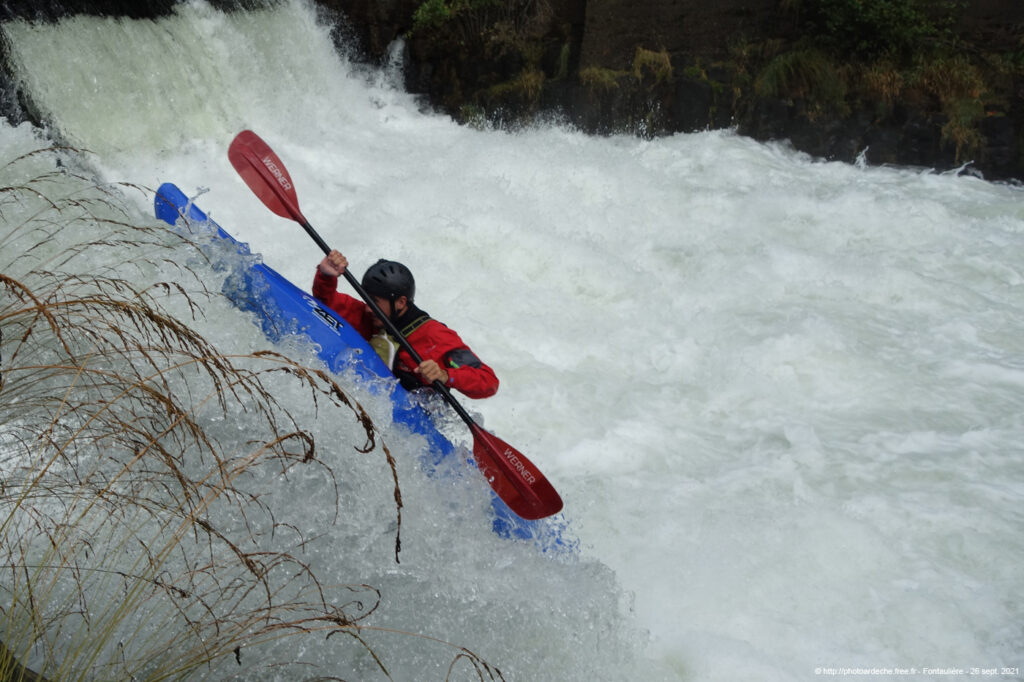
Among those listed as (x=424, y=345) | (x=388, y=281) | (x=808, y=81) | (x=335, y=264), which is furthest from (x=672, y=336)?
(x=808, y=81)

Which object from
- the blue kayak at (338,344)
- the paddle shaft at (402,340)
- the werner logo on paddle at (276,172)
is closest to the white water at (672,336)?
the blue kayak at (338,344)

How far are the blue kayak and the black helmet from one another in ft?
0.55

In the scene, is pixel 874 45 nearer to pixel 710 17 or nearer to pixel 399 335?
pixel 710 17

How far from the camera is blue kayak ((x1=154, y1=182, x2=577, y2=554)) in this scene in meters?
2.47

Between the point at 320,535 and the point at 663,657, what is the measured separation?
104cm

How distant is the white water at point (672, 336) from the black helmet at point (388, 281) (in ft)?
1.46

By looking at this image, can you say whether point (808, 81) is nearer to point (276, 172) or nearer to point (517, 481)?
point (276, 172)

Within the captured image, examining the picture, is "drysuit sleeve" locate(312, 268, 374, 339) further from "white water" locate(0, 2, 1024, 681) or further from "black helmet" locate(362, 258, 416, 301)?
"white water" locate(0, 2, 1024, 681)

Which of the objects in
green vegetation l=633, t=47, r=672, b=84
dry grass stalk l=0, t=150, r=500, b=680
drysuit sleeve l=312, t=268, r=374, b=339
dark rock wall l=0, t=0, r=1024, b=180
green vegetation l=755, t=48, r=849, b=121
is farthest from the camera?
green vegetation l=633, t=47, r=672, b=84

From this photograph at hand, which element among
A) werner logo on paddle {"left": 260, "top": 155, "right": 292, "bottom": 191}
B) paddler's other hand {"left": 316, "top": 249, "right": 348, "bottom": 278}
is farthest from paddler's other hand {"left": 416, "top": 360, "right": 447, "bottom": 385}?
werner logo on paddle {"left": 260, "top": 155, "right": 292, "bottom": 191}

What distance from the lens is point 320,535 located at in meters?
2.08

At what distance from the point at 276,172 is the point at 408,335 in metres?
0.93

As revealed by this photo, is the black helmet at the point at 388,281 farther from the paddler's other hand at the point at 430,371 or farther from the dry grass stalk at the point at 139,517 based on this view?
the dry grass stalk at the point at 139,517

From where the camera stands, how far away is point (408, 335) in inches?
115
